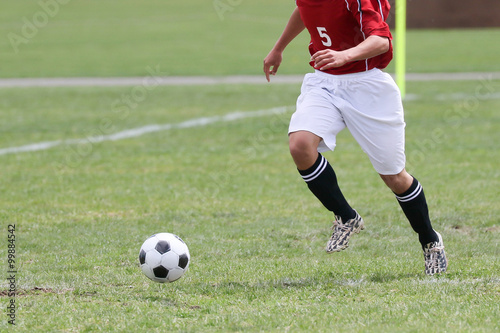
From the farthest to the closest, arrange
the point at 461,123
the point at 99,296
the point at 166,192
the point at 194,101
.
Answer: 1. the point at 194,101
2. the point at 461,123
3. the point at 166,192
4. the point at 99,296

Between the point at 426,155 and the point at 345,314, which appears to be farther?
the point at 426,155

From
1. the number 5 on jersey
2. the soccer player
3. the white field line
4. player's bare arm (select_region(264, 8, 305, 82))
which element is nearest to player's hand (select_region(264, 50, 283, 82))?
player's bare arm (select_region(264, 8, 305, 82))

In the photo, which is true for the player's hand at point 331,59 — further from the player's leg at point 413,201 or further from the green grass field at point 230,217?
the green grass field at point 230,217

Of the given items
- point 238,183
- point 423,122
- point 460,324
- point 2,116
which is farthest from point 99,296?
point 2,116

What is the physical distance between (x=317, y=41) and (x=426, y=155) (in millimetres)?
5084

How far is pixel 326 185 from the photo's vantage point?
17.2ft

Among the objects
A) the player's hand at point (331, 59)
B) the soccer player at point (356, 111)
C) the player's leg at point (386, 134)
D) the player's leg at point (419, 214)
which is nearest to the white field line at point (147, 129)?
the soccer player at point (356, 111)

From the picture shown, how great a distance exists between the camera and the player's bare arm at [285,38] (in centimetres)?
554

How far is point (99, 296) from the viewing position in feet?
14.9

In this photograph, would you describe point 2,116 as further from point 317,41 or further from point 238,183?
point 317,41

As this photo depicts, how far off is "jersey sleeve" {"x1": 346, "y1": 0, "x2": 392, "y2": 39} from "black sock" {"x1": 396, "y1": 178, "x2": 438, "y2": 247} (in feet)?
3.31

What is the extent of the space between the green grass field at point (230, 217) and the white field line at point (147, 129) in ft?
0.47

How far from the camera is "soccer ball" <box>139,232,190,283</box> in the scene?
471 centimetres

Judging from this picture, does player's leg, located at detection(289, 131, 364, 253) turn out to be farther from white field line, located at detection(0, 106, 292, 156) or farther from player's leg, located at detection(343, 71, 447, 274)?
white field line, located at detection(0, 106, 292, 156)
